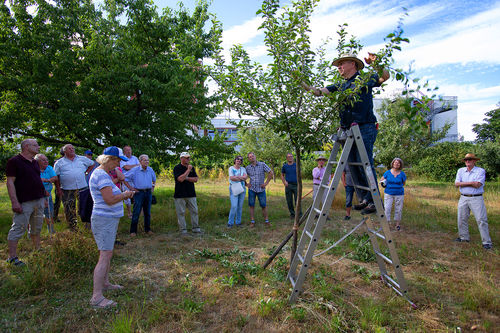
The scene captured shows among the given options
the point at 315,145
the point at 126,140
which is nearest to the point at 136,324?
the point at 315,145

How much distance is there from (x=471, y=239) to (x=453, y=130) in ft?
209

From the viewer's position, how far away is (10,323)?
312 cm

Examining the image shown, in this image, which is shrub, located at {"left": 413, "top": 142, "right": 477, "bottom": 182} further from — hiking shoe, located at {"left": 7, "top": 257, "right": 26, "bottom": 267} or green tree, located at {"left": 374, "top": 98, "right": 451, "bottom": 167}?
hiking shoe, located at {"left": 7, "top": 257, "right": 26, "bottom": 267}

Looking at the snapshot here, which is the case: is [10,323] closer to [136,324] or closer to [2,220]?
[136,324]

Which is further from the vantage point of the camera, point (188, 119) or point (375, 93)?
point (188, 119)

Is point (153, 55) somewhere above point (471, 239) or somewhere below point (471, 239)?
above

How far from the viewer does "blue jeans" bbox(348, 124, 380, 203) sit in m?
3.39

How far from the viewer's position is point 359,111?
3.40 m

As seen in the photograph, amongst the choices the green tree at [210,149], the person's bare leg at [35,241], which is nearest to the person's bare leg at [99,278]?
the person's bare leg at [35,241]

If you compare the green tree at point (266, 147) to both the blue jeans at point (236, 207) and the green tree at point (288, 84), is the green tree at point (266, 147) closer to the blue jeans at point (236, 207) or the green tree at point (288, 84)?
the blue jeans at point (236, 207)

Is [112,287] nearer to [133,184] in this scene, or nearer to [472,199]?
[133,184]

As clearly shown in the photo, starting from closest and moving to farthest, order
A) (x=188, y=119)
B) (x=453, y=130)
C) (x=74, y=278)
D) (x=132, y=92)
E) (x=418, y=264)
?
(x=74, y=278), (x=418, y=264), (x=132, y=92), (x=188, y=119), (x=453, y=130)

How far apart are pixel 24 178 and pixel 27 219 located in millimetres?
732

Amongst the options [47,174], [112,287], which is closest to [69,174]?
[47,174]
